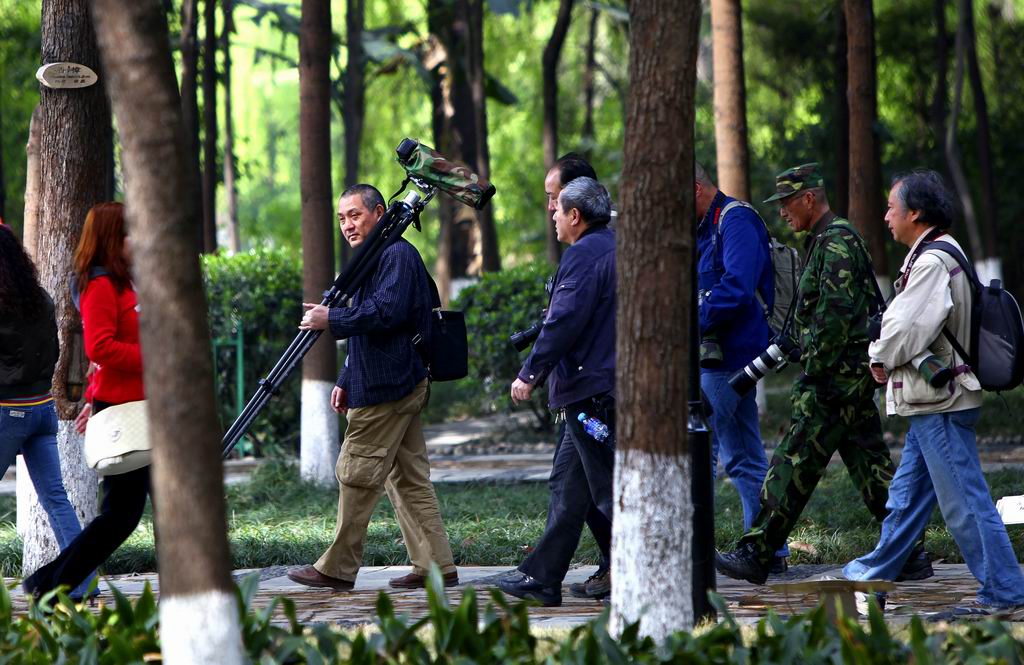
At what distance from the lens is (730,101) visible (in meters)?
13.3

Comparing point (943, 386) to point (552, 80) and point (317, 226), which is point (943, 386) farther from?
point (552, 80)

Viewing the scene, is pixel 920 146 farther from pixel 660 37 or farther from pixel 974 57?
pixel 660 37

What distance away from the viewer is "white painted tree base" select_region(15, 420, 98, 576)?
7.66 metres

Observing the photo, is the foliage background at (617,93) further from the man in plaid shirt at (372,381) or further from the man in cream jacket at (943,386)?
the man in cream jacket at (943,386)

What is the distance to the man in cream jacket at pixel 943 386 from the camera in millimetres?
5996

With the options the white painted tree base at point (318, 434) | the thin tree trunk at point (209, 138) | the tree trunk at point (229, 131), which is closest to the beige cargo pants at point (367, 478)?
the white painted tree base at point (318, 434)

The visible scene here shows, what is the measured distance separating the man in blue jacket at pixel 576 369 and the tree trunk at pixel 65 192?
8.77 feet

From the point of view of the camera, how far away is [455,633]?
4.84 meters

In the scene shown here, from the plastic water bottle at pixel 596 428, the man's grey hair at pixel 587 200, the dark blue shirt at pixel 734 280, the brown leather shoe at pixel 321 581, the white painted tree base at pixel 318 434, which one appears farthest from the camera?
the white painted tree base at pixel 318 434

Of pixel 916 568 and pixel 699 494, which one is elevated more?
pixel 699 494

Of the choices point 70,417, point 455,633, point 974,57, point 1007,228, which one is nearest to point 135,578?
point 70,417

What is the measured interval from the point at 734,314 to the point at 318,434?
503cm

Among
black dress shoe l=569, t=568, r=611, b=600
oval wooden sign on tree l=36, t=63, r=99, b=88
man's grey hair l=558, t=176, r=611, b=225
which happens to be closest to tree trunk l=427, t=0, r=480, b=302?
oval wooden sign on tree l=36, t=63, r=99, b=88

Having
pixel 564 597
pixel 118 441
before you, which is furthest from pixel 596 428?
pixel 118 441
